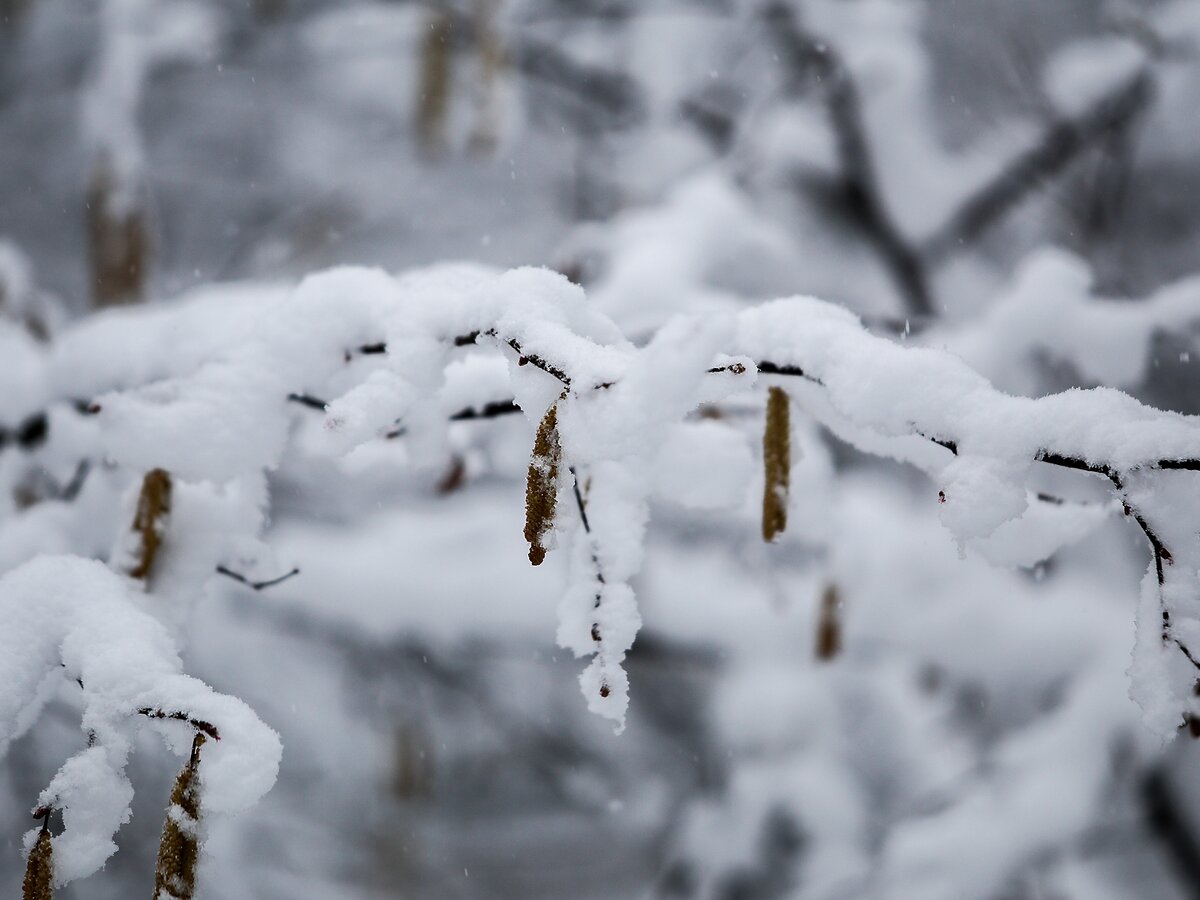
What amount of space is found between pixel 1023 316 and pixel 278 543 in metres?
2.55

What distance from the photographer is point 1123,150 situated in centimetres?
334

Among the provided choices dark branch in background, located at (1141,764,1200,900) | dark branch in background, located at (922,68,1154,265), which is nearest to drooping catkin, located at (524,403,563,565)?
dark branch in background, located at (1141,764,1200,900)

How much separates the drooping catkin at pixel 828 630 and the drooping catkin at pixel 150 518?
3.69ft

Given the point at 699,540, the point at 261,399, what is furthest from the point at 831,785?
the point at 261,399

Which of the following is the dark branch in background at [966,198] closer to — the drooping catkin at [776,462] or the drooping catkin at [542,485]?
the drooping catkin at [776,462]

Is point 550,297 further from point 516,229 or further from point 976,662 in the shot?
point 516,229

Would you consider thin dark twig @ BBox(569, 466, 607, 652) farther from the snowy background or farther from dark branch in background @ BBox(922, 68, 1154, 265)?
dark branch in background @ BBox(922, 68, 1154, 265)

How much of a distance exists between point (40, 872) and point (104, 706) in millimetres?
144

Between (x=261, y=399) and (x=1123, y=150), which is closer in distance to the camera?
(x=261, y=399)

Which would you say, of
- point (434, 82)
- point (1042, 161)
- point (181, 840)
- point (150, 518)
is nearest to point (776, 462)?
point (181, 840)

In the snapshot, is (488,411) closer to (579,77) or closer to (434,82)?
(434,82)

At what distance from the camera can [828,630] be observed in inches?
55.7

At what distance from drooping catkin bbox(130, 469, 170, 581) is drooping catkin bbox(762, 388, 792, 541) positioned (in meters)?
0.74

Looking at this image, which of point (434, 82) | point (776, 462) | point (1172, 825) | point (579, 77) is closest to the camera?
point (776, 462)
